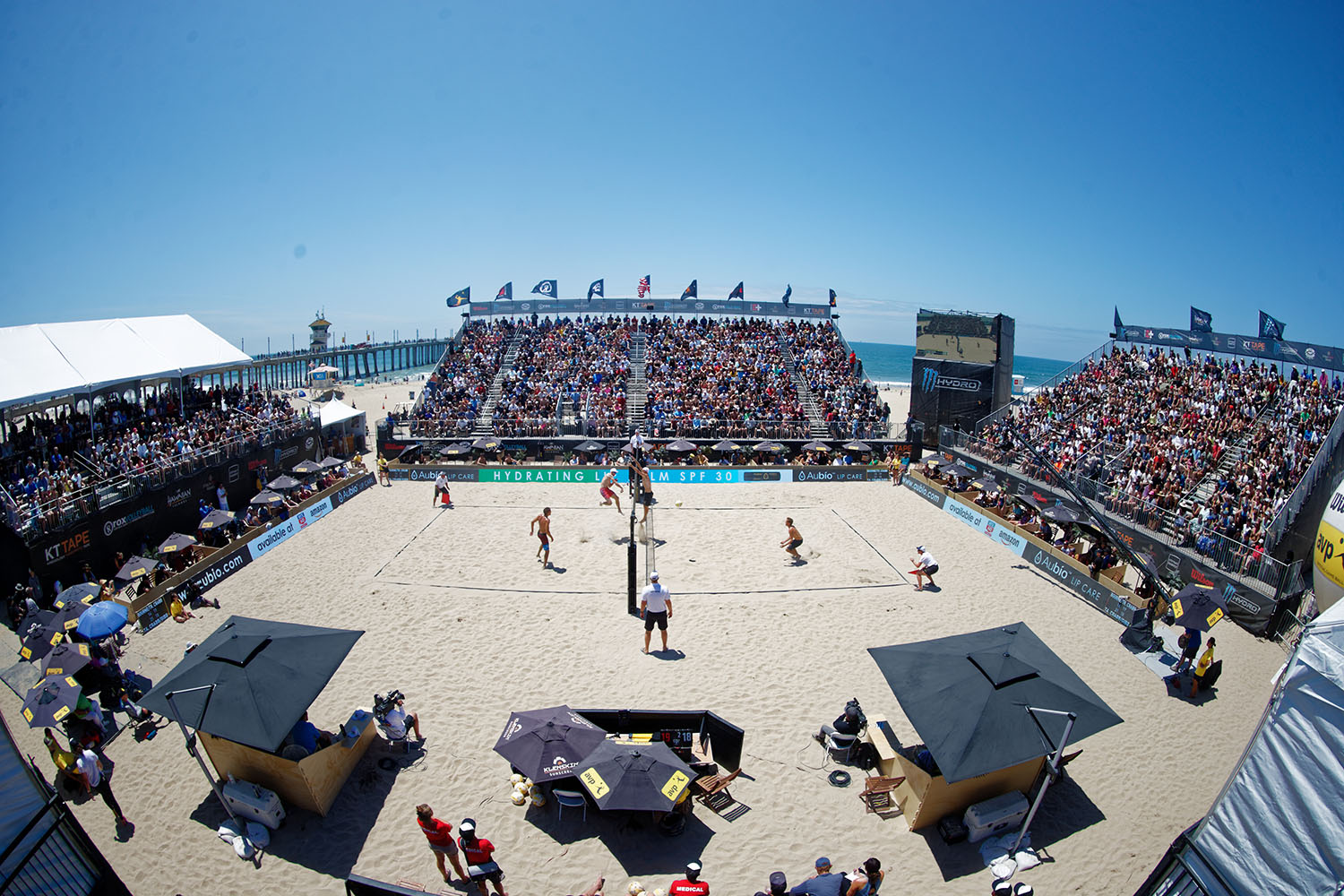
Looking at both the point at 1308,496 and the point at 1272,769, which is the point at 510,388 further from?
the point at 1272,769

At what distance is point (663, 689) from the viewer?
9648mm

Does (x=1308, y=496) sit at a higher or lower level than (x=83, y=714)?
higher

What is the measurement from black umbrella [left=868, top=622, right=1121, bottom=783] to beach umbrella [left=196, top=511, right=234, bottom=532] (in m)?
15.8

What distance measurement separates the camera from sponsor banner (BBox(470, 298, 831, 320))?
3791 centimetres

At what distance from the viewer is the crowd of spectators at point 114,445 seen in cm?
1447

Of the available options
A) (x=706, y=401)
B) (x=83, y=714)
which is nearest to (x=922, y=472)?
(x=706, y=401)

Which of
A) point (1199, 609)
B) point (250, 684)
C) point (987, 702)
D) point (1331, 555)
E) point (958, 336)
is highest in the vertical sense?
point (958, 336)

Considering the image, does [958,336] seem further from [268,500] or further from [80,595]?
[80,595]

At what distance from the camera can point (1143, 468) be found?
749 inches

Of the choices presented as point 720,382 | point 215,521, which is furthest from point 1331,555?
point 720,382

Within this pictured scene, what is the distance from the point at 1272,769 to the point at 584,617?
9.84 m

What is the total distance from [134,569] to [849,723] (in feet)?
46.4

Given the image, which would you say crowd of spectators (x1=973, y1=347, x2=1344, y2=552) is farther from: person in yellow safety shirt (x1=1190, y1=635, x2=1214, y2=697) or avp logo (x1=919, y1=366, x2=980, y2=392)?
person in yellow safety shirt (x1=1190, y1=635, x2=1214, y2=697)

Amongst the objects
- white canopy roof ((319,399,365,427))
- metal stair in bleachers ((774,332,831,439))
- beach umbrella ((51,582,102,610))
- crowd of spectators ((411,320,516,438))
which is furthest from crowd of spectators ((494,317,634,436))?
beach umbrella ((51,582,102,610))
